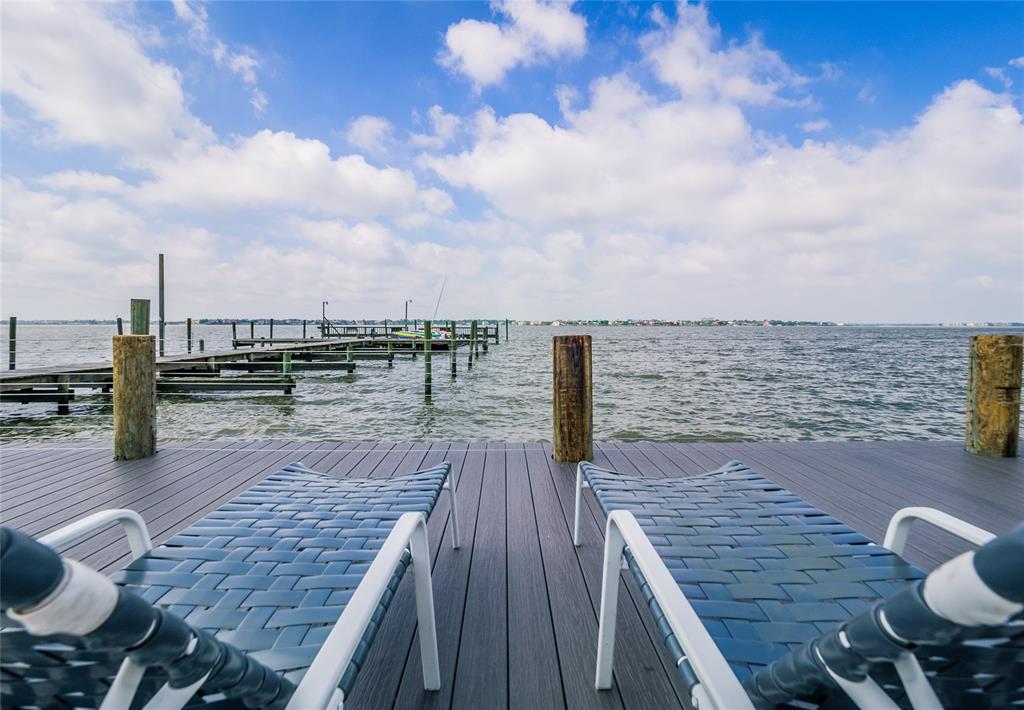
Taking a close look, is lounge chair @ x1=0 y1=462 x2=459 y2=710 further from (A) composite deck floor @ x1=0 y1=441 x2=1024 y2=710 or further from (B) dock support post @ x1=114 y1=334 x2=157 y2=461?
(B) dock support post @ x1=114 y1=334 x2=157 y2=461

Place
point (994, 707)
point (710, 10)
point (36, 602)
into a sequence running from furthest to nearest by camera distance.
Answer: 1. point (710, 10)
2. point (994, 707)
3. point (36, 602)

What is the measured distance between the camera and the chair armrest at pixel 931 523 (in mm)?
1098

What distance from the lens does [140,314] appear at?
753 centimetres

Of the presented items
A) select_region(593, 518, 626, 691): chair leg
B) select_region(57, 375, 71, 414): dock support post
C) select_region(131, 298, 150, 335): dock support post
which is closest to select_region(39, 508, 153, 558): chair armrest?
select_region(593, 518, 626, 691): chair leg

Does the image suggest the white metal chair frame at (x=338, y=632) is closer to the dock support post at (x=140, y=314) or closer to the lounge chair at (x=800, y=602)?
the lounge chair at (x=800, y=602)

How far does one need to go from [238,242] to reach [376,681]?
16.1 metres

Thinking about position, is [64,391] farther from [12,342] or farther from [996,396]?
[996,396]

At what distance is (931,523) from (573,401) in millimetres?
2031

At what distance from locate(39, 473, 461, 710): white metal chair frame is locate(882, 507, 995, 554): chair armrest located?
127 centimetres

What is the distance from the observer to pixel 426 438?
22.2 feet

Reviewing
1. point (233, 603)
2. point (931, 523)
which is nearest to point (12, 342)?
point (233, 603)

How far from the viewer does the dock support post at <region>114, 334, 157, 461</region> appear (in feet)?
10.2

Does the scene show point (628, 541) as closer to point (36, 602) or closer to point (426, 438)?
point (36, 602)

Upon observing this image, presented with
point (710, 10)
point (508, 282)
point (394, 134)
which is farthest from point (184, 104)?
point (508, 282)
